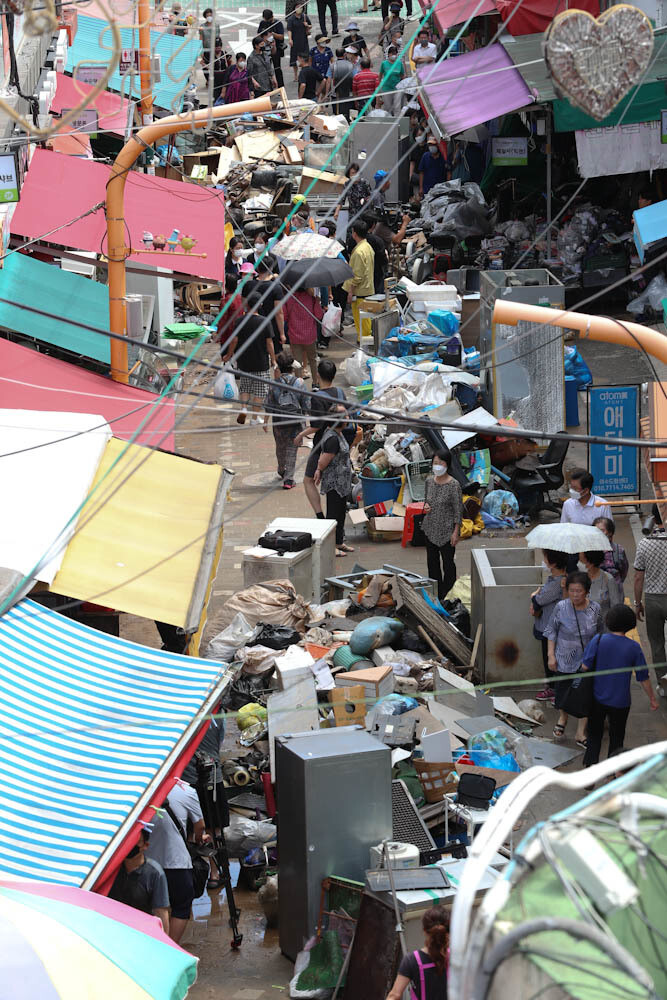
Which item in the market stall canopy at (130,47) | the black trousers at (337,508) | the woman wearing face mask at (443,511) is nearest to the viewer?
the woman wearing face mask at (443,511)

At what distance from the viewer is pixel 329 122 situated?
2964 cm

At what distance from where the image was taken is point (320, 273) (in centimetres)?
1747

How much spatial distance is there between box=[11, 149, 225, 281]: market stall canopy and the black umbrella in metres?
2.16

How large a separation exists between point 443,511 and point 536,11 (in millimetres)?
11531

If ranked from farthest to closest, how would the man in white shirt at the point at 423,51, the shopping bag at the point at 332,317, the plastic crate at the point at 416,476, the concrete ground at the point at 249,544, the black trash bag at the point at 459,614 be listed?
1. the man in white shirt at the point at 423,51
2. the shopping bag at the point at 332,317
3. the plastic crate at the point at 416,476
4. the black trash bag at the point at 459,614
5. the concrete ground at the point at 249,544

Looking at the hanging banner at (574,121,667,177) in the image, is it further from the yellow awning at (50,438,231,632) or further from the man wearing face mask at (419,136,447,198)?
the yellow awning at (50,438,231,632)

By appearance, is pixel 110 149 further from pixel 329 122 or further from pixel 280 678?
pixel 280 678

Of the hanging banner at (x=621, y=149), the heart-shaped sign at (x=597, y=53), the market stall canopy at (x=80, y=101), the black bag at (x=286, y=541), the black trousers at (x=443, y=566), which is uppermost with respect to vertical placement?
the market stall canopy at (x=80, y=101)

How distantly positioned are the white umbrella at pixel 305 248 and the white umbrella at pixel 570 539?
28.9 ft

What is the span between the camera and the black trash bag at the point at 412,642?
32.4ft

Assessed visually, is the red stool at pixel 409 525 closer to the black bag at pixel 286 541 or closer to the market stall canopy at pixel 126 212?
the black bag at pixel 286 541

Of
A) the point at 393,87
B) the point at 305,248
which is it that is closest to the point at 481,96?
the point at 305,248

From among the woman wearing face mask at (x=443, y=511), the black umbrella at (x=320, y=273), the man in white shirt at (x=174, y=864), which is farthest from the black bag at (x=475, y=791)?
the black umbrella at (x=320, y=273)

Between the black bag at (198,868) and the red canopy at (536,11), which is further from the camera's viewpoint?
the red canopy at (536,11)
